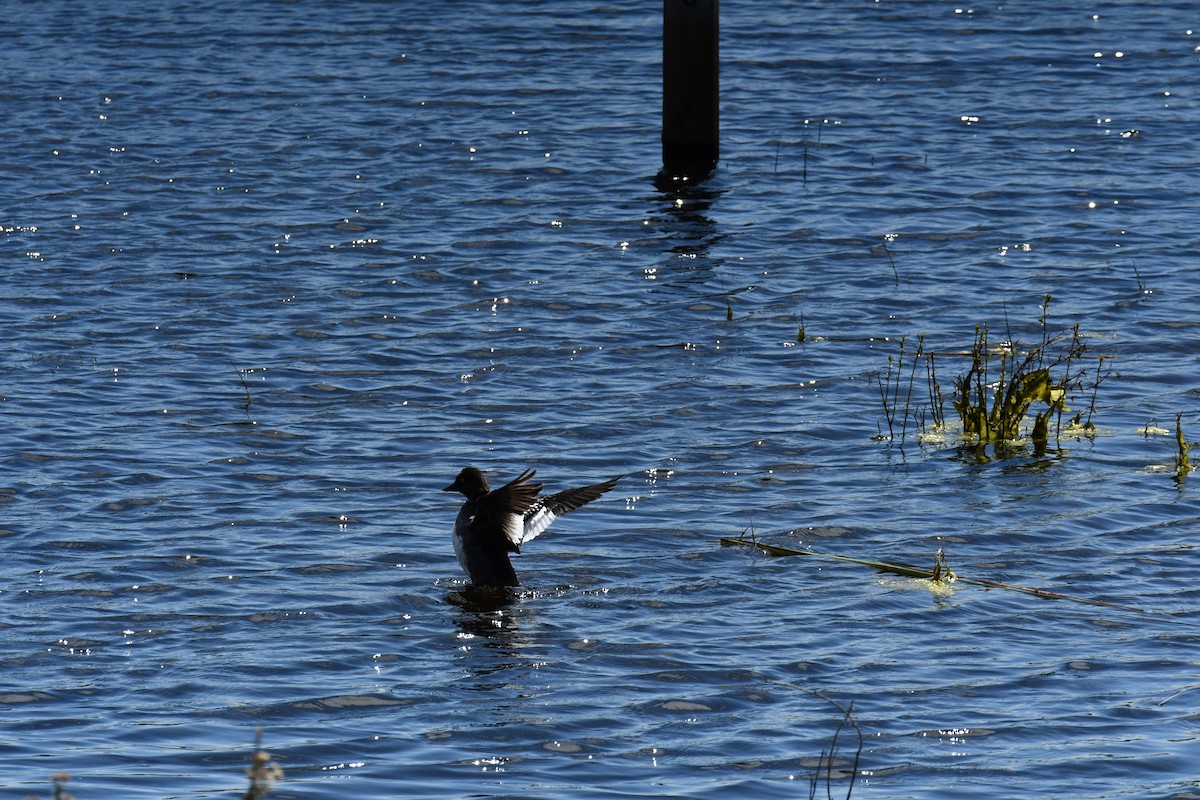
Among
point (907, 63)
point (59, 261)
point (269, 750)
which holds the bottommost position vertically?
point (269, 750)

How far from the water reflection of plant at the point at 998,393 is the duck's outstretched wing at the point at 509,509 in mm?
2718

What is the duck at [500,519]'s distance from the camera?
9438 mm

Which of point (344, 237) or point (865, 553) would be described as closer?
point (865, 553)

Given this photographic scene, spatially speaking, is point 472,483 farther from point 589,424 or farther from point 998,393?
point 998,393

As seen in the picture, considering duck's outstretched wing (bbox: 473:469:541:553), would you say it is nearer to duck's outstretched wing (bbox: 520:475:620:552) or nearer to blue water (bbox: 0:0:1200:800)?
duck's outstretched wing (bbox: 520:475:620:552)

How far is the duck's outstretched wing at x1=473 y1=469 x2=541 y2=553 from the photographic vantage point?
9523 mm

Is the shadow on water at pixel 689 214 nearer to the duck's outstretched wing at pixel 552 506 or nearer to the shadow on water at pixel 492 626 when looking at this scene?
the duck's outstretched wing at pixel 552 506

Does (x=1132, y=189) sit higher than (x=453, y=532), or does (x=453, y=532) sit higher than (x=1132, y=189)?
(x=1132, y=189)

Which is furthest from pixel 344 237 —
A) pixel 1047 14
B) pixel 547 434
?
pixel 1047 14

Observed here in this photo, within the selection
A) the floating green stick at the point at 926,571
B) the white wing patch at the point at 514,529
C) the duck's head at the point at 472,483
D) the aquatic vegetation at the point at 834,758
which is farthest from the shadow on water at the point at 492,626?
the aquatic vegetation at the point at 834,758

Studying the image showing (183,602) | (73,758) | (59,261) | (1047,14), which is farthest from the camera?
(1047,14)

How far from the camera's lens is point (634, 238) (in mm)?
16984

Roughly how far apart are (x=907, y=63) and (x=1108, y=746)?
17.4 meters

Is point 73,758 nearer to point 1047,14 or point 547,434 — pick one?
point 547,434
